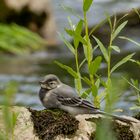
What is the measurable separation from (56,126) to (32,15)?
10.4m

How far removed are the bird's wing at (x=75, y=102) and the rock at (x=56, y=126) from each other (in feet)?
0.53

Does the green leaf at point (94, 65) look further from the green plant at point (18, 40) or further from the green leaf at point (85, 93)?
the green plant at point (18, 40)

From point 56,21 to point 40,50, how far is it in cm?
280

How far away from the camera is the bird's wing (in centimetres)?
463

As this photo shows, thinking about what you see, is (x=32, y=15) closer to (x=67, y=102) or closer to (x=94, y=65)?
(x=67, y=102)

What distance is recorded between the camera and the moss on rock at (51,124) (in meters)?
4.27

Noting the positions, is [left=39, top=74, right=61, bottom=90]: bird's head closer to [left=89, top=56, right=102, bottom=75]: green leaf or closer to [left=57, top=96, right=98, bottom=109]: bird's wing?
[left=57, top=96, right=98, bottom=109]: bird's wing

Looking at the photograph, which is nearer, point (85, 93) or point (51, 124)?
point (51, 124)

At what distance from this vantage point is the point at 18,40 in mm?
13008

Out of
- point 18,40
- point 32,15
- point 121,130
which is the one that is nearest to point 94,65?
point 121,130

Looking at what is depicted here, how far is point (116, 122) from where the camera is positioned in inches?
177

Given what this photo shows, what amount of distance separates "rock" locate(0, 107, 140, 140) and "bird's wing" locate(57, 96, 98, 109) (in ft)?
0.53

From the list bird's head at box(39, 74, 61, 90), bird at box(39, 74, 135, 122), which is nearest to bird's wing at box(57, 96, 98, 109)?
bird at box(39, 74, 135, 122)

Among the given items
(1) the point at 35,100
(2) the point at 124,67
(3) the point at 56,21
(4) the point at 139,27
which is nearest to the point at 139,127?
(1) the point at 35,100
